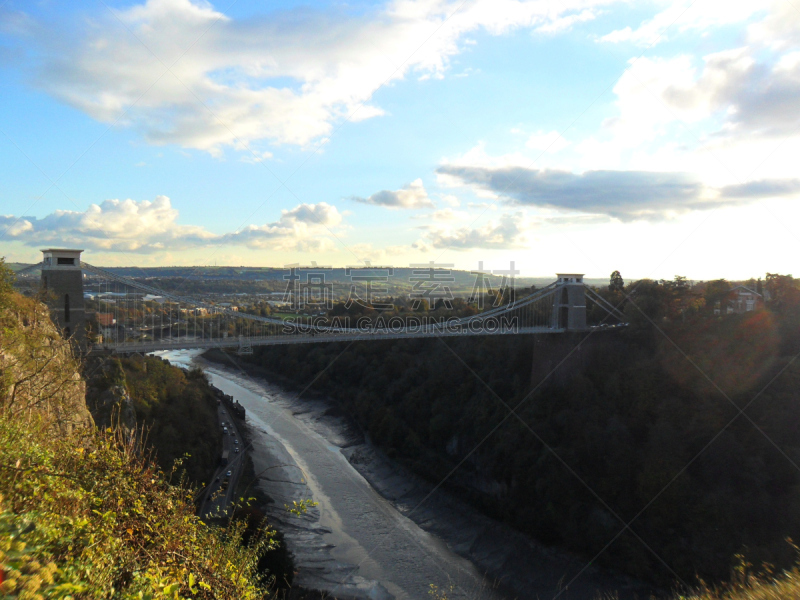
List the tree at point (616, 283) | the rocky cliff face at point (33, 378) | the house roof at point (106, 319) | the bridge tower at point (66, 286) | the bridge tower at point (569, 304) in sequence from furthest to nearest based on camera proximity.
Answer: the tree at point (616, 283)
the bridge tower at point (569, 304)
the house roof at point (106, 319)
the bridge tower at point (66, 286)
the rocky cliff face at point (33, 378)

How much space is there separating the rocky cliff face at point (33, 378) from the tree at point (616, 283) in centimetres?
1915

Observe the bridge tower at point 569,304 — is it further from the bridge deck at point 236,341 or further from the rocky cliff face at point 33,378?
the rocky cliff face at point 33,378

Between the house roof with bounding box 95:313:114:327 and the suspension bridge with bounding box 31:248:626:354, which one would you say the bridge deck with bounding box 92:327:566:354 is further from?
the house roof with bounding box 95:313:114:327

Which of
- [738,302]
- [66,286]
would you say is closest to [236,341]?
[66,286]

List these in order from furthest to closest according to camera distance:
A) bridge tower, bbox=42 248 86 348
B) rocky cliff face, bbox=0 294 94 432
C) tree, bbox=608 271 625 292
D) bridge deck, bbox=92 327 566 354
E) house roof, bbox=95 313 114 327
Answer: tree, bbox=608 271 625 292, house roof, bbox=95 313 114 327, bridge deck, bbox=92 327 566 354, bridge tower, bbox=42 248 86 348, rocky cliff face, bbox=0 294 94 432

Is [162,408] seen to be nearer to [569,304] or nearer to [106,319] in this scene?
[106,319]

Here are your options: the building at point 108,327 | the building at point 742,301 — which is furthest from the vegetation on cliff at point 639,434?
the building at point 108,327

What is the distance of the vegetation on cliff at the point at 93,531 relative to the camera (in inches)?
61.7

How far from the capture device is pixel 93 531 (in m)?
1.91

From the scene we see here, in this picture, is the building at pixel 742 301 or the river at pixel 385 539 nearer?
the river at pixel 385 539

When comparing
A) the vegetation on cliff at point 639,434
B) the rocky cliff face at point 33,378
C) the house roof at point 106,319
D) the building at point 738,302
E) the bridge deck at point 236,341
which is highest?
the building at point 738,302

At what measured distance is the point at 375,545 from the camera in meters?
10.5

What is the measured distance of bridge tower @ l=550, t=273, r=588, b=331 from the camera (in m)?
15.5

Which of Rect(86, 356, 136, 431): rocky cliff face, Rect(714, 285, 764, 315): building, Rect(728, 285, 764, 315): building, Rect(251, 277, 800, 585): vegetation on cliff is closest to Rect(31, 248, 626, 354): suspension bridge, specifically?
Rect(86, 356, 136, 431): rocky cliff face
